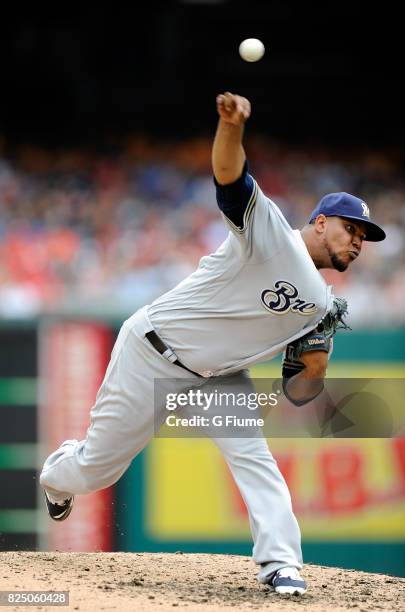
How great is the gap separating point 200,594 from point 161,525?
93.9 inches

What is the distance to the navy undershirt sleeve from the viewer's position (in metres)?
3.84

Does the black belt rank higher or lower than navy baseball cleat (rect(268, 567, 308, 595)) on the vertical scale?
higher

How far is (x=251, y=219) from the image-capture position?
155 inches

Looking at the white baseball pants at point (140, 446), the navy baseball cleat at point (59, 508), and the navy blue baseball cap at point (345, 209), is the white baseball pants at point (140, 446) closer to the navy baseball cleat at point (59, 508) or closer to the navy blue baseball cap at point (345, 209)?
the navy baseball cleat at point (59, 508)

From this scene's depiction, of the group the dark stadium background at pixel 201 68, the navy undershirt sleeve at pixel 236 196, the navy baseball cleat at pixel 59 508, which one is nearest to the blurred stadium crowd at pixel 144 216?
the dark stadium background at pixel 201 68

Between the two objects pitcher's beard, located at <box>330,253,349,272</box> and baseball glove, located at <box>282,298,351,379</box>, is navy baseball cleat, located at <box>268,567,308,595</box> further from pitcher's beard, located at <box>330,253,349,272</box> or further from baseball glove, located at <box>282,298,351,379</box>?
pitcher's beard, located at <box>330,253,349,272</box>

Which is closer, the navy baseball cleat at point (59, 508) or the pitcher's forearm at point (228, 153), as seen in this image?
the pitcher's forearm at point (228, 153)

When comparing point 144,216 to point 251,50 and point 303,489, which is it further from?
point 251,50

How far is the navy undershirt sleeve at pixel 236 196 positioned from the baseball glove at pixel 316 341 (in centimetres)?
58

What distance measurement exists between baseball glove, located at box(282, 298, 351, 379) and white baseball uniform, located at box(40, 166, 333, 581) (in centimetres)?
4

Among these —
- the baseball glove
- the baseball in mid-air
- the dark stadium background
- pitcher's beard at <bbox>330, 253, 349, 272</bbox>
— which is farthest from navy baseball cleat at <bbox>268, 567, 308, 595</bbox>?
the dark stadium background

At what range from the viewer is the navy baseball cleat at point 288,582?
4.17 m

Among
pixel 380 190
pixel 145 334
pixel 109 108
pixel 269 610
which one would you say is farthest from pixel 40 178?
pixel 269 610

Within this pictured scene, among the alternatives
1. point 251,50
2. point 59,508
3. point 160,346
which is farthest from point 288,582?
point 251,50
